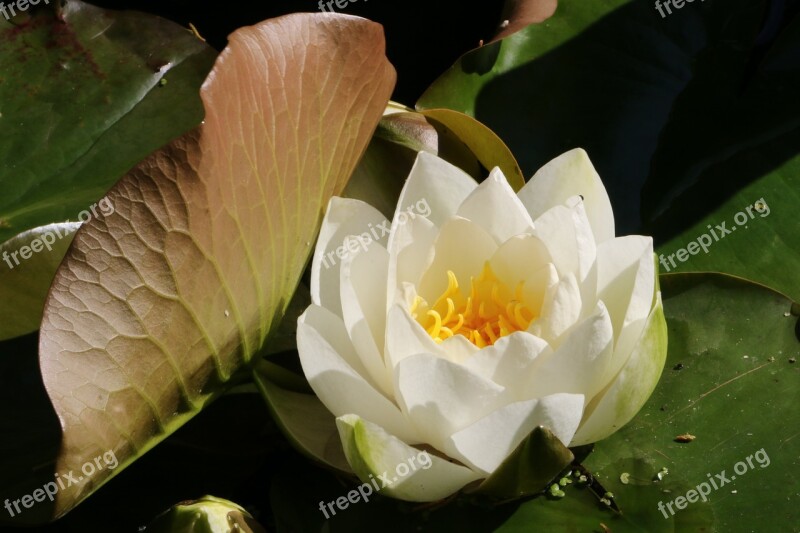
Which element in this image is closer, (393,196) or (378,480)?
(378,480)

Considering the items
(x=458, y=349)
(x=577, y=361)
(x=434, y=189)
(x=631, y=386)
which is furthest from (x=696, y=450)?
(x=434, y=189)

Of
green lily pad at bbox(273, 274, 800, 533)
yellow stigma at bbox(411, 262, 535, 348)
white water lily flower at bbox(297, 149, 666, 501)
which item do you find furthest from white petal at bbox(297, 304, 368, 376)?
green lily pad at bbox(273, 274, 800, 533)

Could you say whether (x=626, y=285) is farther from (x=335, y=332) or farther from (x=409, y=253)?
(x=335, y=332)

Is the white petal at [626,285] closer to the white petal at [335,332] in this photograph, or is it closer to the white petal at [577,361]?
the white petal at [577,361]

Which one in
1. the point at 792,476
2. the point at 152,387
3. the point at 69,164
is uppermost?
the point at 69,164

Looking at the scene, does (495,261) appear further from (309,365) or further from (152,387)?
→ (152,387)

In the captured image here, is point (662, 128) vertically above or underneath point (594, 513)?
above

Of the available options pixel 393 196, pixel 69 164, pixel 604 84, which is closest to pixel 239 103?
pixel 393 196

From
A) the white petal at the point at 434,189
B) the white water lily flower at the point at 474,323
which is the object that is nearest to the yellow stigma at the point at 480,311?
the white water lily flower at the point at 474,323
